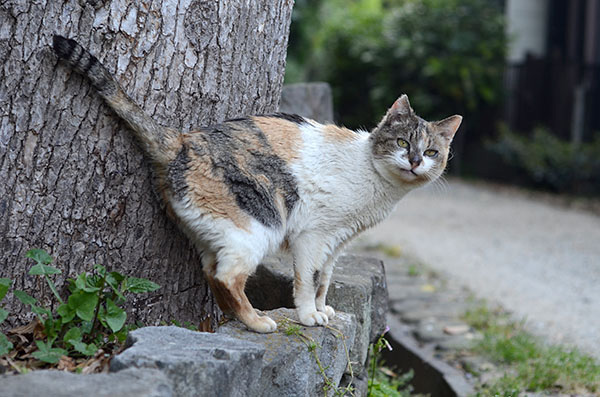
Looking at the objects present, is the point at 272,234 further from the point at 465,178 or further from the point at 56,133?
the point at 465,178

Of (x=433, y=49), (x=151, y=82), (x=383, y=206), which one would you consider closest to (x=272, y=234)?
(x=383, y=206)

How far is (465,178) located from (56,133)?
1265 centimetres

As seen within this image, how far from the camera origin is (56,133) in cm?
279

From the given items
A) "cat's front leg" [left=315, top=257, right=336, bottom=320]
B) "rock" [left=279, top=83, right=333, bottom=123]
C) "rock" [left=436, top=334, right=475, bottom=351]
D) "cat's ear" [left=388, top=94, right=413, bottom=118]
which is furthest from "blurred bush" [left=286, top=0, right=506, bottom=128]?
"cat's front leg" [left=315, top=257, right=336, bottom=320]

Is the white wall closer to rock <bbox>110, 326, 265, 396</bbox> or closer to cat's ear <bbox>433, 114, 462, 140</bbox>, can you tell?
cat's ear <bbox>433, 114, 462, 140</bbox>

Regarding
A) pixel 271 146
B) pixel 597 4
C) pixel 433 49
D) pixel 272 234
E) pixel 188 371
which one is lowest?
pixel 188 371

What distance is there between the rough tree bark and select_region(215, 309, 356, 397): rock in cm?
55

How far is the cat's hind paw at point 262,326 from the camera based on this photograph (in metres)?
2.85

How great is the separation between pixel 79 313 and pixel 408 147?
5.18 feet

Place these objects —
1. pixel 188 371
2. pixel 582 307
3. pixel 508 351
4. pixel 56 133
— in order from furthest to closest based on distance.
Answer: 1. pixel 582 307
2. pixel 508 351
3. pixel 56 133
4. pixel 188 371

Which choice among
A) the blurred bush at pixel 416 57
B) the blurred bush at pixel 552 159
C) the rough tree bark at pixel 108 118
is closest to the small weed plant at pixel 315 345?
the rough tree bark at pixel 108 118

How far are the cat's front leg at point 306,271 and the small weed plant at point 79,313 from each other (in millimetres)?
641

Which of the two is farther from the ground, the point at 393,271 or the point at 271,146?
the point at 271,146

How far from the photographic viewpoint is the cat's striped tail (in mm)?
2701
